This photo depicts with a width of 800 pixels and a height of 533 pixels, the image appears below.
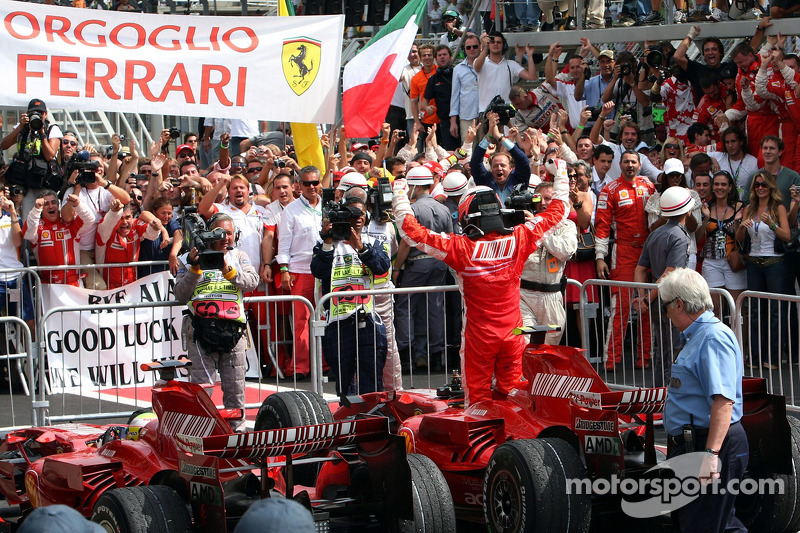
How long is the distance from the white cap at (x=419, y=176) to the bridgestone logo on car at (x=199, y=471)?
5.93m

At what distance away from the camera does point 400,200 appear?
8609 millimetres

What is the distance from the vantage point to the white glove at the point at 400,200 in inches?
335

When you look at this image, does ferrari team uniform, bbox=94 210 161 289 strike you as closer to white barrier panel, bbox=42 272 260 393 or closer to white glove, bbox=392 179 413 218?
white barrier panel, bbox=42 272 260 393

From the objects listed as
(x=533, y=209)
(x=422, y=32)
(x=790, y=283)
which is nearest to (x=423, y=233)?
(x=533, y=209)

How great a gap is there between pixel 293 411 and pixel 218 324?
7.33 ft

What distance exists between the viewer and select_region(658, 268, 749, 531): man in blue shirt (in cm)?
567

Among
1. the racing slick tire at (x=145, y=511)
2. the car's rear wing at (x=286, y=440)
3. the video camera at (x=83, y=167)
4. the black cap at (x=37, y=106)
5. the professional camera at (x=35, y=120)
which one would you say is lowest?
the racing slick tire at (x=145, y=511)

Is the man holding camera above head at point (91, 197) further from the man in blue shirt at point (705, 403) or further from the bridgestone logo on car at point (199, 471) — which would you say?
the man in blue shirt at point (705, 403)

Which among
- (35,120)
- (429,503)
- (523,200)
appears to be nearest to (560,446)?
(429,503)

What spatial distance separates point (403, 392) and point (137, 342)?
322 cm

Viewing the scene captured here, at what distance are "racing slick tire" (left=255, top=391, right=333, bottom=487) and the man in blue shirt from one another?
2038mm

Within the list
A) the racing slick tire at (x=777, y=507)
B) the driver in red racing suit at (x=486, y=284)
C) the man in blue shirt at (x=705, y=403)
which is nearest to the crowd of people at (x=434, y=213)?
the driver in red racing suit at (x=486, y=284)

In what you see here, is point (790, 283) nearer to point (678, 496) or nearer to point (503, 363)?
point (503, 363)

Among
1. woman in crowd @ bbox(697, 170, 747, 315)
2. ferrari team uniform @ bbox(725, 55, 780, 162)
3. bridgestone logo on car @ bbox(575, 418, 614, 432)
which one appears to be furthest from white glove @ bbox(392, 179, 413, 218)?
ferrari team uniform @ bbox(725, 55, 780, 162)
